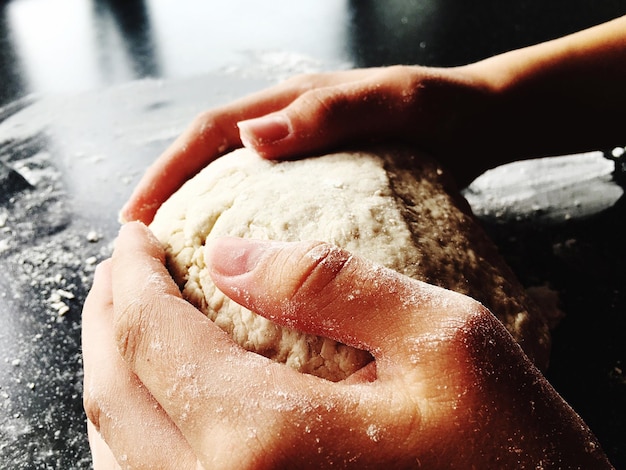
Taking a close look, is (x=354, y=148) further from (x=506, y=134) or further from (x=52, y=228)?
(x=52, y=228)

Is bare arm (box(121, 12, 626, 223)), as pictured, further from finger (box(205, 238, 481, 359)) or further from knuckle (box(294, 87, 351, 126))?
finger (box(205, 238, 481, 359))

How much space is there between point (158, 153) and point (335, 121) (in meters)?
0.81

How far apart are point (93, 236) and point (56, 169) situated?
0.35 m

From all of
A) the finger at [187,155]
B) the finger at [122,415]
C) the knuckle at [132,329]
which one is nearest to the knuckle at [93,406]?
the finger at [122,415]

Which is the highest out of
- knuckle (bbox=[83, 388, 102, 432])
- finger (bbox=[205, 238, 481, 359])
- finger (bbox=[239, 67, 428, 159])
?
finger (bbox=[239, 67, 428, 159])

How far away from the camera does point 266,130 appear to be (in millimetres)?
979

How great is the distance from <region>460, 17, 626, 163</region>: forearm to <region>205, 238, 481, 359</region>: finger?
685mm

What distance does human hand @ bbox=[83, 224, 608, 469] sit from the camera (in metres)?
0.60

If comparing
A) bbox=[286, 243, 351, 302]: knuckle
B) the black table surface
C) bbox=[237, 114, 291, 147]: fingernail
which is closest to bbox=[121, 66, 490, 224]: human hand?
bbox=[237, 114, 291, 147]: fingernail

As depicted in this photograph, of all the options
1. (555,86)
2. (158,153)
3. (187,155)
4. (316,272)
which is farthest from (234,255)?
(158,153)

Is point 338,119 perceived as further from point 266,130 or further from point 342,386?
point 342,386

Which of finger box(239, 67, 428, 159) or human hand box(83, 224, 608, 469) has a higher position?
finger box(239, 67, 428, 159)

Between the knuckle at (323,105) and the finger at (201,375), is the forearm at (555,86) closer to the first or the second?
the knuckle at (323,105)

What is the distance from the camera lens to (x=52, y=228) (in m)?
1.42
